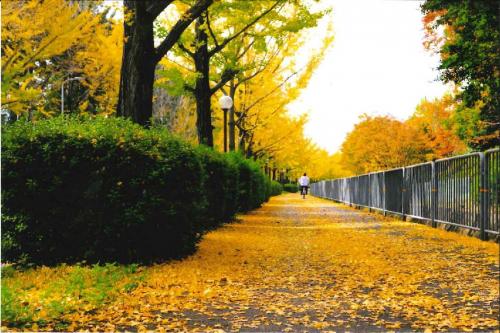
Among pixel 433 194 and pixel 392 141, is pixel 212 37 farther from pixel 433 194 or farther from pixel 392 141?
pixel 392 141

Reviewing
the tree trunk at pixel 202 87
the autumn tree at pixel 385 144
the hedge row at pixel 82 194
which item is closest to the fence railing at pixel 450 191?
the hedge row at pixel 82 194

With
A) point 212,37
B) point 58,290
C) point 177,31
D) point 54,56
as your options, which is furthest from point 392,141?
point 58,290

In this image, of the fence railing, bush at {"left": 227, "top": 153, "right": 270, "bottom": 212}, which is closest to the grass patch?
the fence railing

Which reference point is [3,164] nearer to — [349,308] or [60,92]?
[349,308]

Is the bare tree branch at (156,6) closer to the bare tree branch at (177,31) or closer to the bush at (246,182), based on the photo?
the bare tree branch at (177,31)

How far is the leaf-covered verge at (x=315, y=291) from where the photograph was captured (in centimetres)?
482

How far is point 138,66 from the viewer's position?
10719 millimetres

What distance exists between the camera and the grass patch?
4.82 m

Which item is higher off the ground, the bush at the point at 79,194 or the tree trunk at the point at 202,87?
the tree trunk at the point at 202,87

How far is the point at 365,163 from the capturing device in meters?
54.1

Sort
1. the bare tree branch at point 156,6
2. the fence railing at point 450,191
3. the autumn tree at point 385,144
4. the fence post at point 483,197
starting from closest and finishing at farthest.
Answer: the fence railing at point 450,191 < the fence post at point 483,197 < the bare tree branch at point 156,6 < the autumn tree at point 385,144

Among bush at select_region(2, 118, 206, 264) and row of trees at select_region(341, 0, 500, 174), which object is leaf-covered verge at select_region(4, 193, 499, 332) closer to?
bush at select_region(2, 118, 206, 264)

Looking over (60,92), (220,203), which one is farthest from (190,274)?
(60,92)

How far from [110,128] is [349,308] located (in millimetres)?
4179
